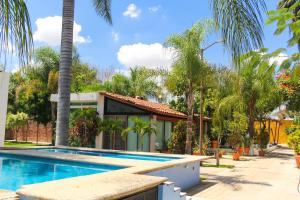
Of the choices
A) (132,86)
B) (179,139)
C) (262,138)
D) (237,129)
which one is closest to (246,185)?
(179,139)

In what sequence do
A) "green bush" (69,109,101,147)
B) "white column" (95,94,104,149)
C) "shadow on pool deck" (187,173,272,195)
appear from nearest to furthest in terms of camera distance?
"shadow on pool deck" (187,173,272,195) < "green bush" (69,109,101,147) < "white column" (95,94,104,149)

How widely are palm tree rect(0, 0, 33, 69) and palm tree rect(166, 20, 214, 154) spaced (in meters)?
13.5

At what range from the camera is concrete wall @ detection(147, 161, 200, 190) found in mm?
10148

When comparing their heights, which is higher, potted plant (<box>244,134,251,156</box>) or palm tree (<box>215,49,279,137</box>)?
palm tree (<box>215,49,279,137</box>)

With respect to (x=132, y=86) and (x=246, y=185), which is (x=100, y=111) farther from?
(x=132, y=86)

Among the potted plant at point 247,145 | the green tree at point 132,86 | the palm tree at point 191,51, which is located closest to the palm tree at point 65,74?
the palm tree at point 191,51

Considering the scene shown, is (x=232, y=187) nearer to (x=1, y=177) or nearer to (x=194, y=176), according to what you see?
(x=194, y=176)

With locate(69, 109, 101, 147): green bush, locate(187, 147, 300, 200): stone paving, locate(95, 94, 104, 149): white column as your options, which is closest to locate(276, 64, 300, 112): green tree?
locate(187, 147, 300, 200): stone paving

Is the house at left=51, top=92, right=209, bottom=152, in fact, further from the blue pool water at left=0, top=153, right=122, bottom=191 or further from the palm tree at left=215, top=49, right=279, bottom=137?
the blue pool water at left=0, top=153, right=122, bottom=191

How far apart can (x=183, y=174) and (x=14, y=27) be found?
30.2ft

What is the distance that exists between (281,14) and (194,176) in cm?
875

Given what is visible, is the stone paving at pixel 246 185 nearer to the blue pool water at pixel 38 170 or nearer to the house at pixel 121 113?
the blue pool water at pixel 38 170

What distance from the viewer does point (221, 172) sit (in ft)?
50.8

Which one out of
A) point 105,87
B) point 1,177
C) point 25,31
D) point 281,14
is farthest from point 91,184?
point 105,87
